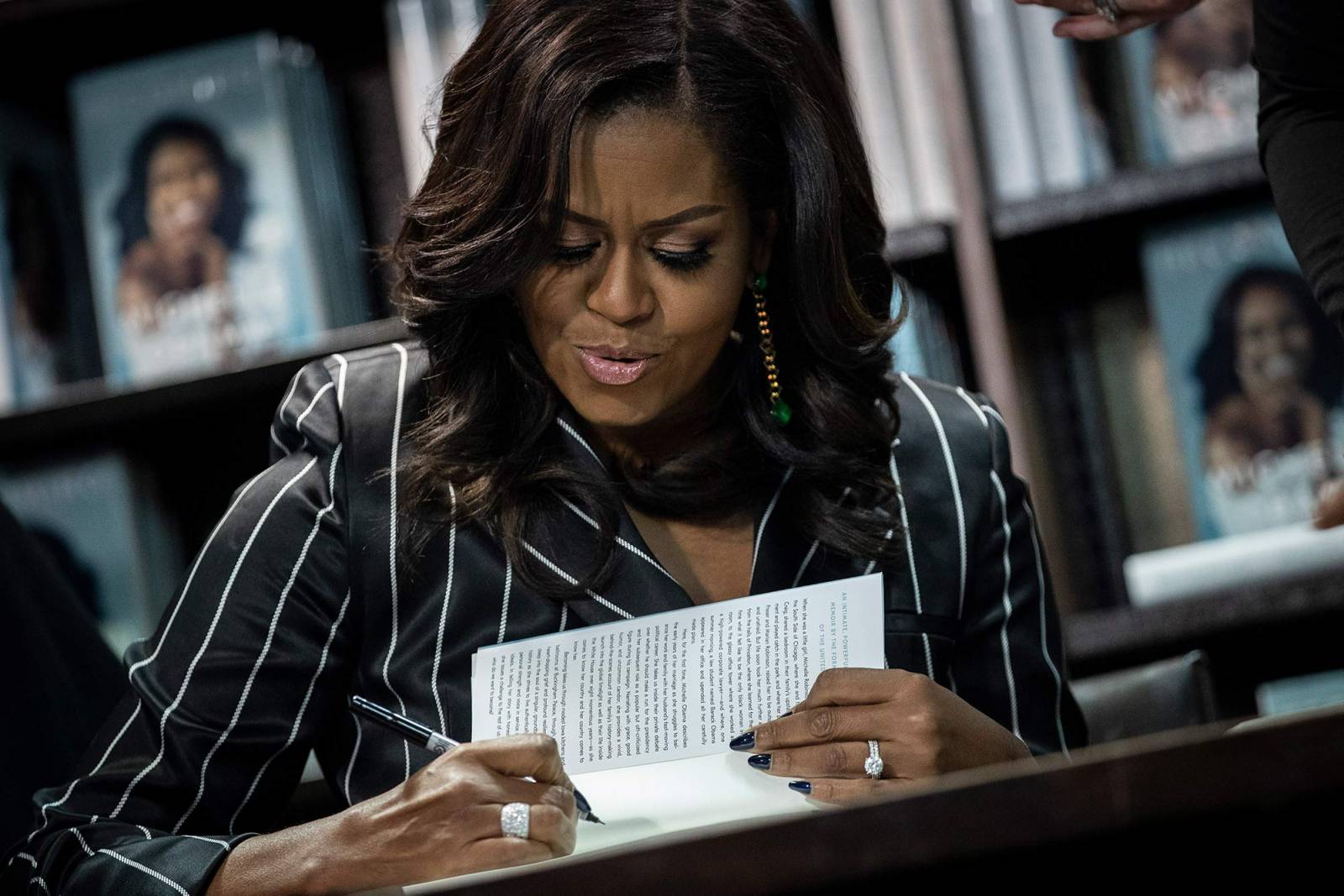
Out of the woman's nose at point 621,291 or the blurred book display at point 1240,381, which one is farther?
the blurred book display at point 1240,381

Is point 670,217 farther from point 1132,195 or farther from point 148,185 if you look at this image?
point 148,185

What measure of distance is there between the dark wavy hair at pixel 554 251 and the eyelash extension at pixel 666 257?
15 mm

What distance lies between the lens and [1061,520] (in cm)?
205

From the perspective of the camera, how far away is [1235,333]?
6.35 feet

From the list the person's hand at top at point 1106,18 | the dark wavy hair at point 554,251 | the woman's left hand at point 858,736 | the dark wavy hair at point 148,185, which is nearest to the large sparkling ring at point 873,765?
the woman's left hand at point 858,736

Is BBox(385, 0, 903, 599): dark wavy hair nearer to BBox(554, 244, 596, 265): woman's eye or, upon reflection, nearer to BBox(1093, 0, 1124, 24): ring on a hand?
BBox(554, 244, 596, 265): woman's eye

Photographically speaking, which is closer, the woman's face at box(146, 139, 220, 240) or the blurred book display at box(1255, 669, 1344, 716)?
the blurred book display at box(1255, 669, 1344, 716)

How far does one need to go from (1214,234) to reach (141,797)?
1507 millimetres

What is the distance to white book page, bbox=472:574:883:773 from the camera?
1.14 metres

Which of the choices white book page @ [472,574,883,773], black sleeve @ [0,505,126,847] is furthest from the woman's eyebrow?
black sleeve @ [0,505,126,847]

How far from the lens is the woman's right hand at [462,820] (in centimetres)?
92

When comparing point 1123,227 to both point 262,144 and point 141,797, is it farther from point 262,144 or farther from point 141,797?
point 141,797

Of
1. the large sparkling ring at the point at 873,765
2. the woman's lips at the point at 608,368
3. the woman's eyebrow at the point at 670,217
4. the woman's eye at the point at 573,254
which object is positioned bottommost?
the large sparkling ring at the point at 873,765

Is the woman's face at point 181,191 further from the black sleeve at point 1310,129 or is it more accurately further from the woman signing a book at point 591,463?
the black sleeve at point 1310,129
